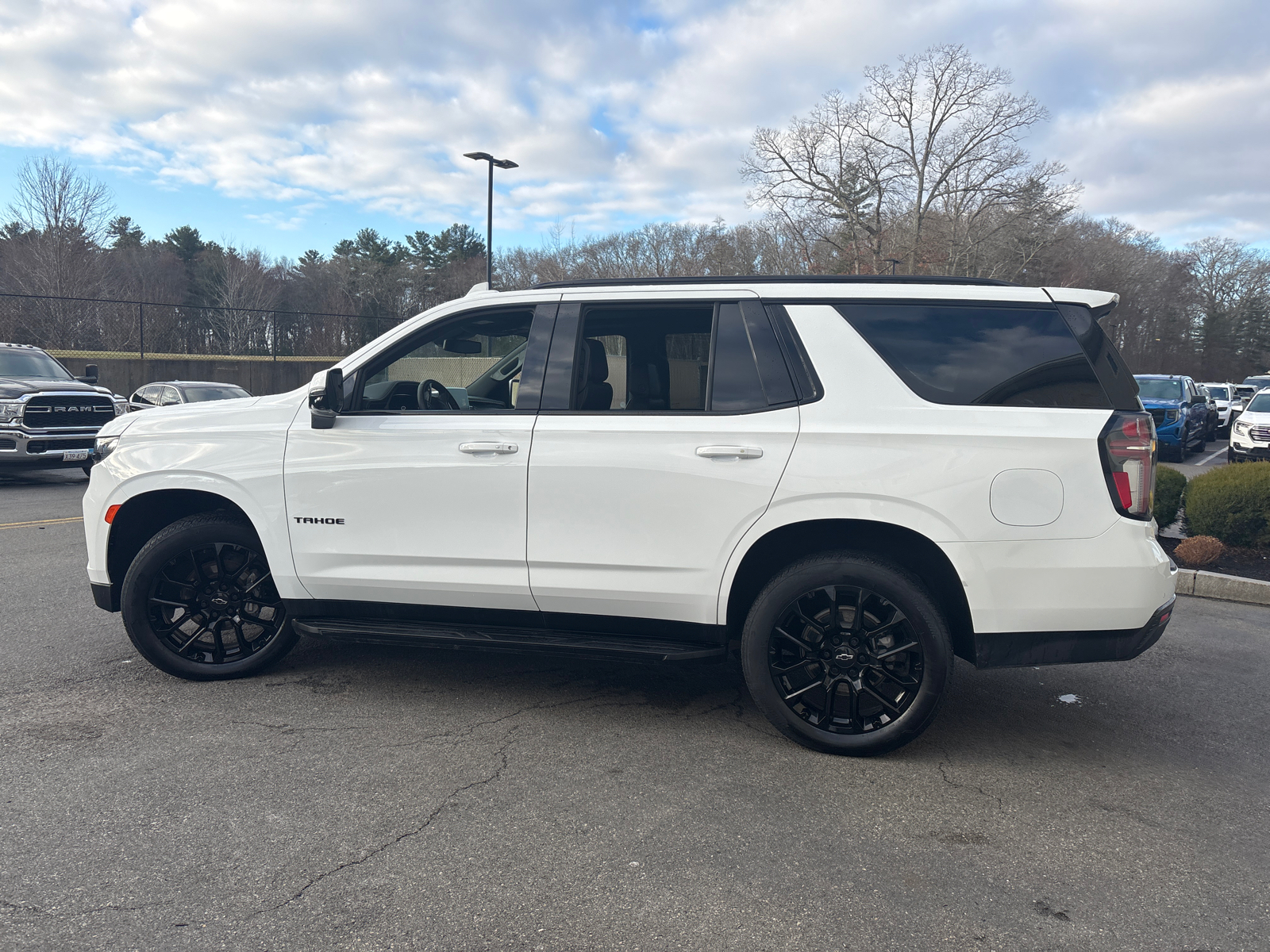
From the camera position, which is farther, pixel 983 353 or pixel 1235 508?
pixel 1235 508

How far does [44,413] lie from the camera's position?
502 inches

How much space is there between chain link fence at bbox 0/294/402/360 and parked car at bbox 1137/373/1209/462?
1986 cm

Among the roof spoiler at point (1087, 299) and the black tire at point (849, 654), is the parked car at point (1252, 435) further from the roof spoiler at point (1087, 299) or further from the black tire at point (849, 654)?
the black tire at point (849, 654)

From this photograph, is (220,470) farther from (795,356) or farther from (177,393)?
(177,393)

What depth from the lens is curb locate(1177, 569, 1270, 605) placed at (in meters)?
6.94

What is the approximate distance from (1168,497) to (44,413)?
14.5 m

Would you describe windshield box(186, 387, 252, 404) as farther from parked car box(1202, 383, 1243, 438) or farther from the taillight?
parked car box(1202, 383, 1243, 438)

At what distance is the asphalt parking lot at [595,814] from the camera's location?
256cm

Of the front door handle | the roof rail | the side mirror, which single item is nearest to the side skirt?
the front door handle

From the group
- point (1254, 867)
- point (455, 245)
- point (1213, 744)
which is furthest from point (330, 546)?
point (455, 245)

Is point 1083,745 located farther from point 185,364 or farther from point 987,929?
point 185,364

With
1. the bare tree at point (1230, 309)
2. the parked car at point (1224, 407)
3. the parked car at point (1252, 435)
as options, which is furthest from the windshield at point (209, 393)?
the bare tree at point (1230, 309)

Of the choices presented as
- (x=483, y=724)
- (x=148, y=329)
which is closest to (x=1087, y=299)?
(x=483, y=724)

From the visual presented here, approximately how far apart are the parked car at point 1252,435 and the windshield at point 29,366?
2118 centimetres
